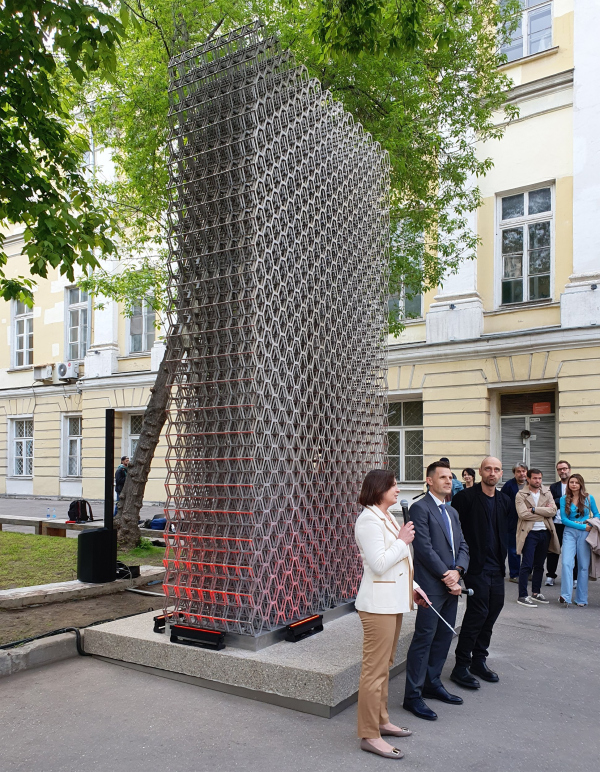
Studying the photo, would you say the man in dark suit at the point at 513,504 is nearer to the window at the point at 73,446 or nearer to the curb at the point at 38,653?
the curb at the point at 38,653

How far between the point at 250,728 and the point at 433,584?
1.66 m

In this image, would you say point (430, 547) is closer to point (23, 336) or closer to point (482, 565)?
point (482, 565)

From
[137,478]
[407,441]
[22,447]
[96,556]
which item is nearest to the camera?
[96,556]

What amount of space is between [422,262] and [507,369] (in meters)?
3.92

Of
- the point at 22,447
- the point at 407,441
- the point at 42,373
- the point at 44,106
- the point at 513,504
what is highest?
the point at 44,106

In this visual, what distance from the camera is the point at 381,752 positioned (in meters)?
4.40

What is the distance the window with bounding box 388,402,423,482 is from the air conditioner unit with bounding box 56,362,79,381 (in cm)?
1339

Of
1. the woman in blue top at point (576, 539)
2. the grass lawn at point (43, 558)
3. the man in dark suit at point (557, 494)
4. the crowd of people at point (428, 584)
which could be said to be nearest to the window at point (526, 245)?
the man in dark suit at point (557, 494)

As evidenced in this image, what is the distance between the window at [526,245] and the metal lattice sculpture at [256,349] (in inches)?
464

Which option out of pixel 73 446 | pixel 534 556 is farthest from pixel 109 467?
pixel 73 446

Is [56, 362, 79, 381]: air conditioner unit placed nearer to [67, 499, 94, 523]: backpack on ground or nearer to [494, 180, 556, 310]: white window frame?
[67, 499, 94, 523]: backpack on ground

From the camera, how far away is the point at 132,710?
5.14 m

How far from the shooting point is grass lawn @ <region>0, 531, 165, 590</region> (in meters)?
10.0

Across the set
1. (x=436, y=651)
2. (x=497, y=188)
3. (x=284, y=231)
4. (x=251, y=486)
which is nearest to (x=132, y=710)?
(x=251, y=486)
